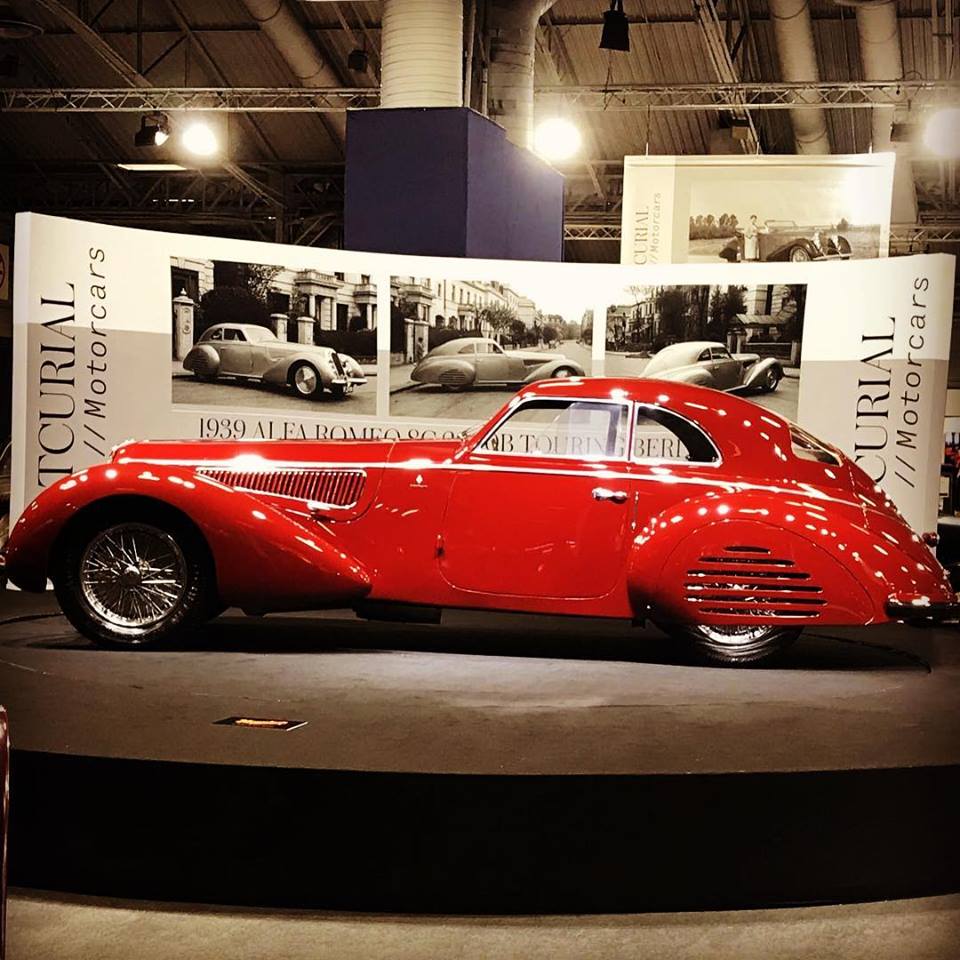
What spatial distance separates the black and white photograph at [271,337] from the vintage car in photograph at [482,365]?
0.31 meters

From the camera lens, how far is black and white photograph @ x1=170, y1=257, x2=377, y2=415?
6570 millimetres

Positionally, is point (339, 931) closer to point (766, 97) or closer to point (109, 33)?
point (766, 97)

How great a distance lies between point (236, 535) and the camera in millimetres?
5102

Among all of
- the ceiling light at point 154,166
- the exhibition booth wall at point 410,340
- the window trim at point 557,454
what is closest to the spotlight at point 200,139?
the ceiling light at point 154,166

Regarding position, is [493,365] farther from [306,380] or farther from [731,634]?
[731,634]

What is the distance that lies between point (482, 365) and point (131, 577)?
7.76ft

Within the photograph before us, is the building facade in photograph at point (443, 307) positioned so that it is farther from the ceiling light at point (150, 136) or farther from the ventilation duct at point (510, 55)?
the ceiling light at point (150, 136)

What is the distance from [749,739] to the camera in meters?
3.78

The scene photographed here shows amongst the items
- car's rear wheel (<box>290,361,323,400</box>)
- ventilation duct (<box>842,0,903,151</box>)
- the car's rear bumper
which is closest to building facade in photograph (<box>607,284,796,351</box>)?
car's rear wheel (<box>290,361,323,400</box>)

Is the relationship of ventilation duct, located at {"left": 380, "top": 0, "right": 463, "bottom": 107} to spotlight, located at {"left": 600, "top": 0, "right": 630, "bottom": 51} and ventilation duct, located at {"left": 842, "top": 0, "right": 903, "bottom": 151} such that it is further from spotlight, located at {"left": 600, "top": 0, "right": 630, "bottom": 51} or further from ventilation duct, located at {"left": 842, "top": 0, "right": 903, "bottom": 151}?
ventilation duct, located at {"left": 842, "top": 0, "right": 903, "bottom": 151}

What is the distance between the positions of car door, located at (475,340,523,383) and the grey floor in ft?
12.7

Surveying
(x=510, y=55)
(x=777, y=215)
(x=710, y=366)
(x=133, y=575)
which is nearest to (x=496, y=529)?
(x=133, y=575)

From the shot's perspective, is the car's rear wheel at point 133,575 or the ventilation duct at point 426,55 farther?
the ventilation duct at point 426,55

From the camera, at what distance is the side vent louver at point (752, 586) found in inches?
191
